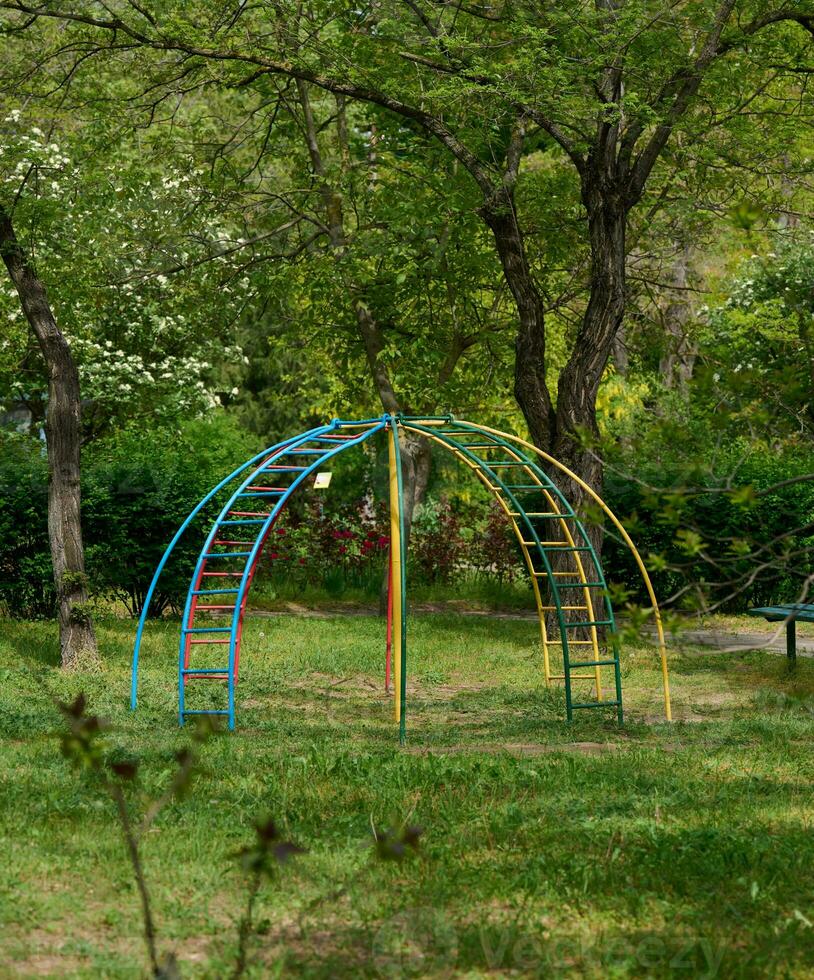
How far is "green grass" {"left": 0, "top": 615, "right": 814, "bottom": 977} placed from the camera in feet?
14.3

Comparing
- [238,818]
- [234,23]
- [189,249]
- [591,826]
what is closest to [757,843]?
[591,826]

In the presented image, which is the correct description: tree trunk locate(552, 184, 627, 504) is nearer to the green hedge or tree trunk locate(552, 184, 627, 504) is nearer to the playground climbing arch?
the playground climbing arch

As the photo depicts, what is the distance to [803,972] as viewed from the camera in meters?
4.25

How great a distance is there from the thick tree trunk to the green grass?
0.98 metres

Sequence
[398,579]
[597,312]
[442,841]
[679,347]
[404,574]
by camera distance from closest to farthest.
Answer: [442,841] → [398,579] → [404,574] → [597,312] → [679,347]

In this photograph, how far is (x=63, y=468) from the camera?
11297mm

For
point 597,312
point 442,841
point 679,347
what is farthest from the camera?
point 679,347

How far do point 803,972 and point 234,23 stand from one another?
1037 centimetres

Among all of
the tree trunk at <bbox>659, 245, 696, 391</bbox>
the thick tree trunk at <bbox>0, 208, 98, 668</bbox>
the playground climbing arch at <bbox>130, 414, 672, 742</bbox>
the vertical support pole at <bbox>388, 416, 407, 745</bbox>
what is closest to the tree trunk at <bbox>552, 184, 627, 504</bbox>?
the playground climbing arch at <bbox>130, 414, 672, 742</bbox>

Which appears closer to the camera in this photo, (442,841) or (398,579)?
(442,841)

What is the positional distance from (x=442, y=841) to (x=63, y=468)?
22.0ft

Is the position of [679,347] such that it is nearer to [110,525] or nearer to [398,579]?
[110,525]

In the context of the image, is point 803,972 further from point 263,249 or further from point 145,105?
point 263,249

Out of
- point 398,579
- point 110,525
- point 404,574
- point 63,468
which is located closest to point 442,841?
point 398,579
